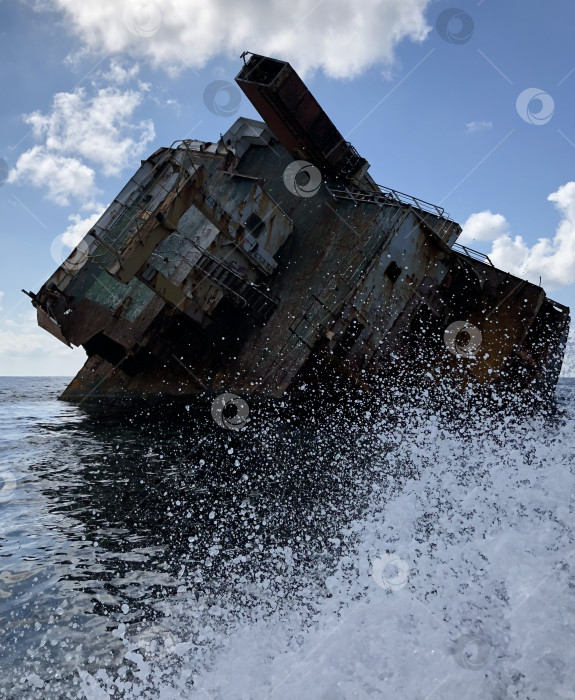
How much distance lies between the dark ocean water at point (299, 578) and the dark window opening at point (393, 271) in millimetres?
5860

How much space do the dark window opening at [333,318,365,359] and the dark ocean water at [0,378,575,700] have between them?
12.7ft

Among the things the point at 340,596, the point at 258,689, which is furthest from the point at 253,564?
the point at 258,689

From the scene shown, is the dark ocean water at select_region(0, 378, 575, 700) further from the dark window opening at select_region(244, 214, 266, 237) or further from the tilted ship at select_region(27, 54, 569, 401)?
the dark window opening at select_region(244, 214, 266, 237)

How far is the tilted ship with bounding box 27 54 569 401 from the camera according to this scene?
15656 mm

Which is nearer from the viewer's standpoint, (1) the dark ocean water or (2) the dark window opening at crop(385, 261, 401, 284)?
(1) the dark ocean water

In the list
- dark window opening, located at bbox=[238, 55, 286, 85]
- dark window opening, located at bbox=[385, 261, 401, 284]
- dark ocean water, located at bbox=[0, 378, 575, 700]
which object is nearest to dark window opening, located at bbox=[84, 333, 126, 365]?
dark ocean water, located at bbox=[0, 378, 575, 700]

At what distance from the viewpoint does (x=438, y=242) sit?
1700cm

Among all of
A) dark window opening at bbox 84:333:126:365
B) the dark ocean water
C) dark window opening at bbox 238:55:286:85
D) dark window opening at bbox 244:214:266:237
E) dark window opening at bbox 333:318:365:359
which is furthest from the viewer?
dark window opening at bbox 84:333:126:365

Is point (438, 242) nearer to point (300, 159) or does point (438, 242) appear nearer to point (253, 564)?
point (300, 159)

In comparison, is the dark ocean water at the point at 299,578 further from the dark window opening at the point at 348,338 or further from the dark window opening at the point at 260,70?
the dark window opening at the point at 260,70

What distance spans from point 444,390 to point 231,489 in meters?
9.42

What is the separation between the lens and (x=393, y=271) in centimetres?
1639

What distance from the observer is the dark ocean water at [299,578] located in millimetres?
4637

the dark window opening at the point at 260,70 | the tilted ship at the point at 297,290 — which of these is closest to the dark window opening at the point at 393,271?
the tilted ship at the point at 297,290
